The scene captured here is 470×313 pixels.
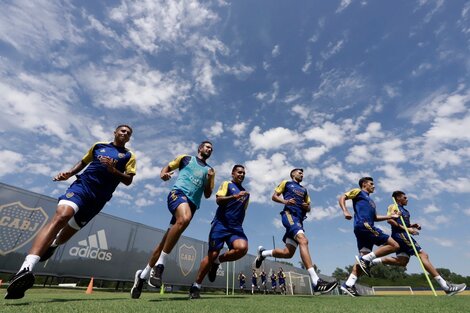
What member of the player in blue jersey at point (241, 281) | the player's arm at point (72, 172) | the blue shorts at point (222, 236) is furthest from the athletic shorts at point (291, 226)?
the player in blue jersey at point (241, 281)

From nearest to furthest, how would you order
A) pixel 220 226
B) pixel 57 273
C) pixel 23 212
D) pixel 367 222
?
pixel 220 226, pixel 367 222, pixel 23 212, pixel 57 273

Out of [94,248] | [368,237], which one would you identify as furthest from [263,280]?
[368,237]

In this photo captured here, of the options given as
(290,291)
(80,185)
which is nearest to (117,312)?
(80,185)

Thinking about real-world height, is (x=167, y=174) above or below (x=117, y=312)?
above

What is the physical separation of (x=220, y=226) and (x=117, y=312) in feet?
10.5

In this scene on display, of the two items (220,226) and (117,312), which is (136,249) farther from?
(117,312)

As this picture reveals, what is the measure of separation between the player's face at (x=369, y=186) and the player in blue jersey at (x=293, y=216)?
1.96 meters

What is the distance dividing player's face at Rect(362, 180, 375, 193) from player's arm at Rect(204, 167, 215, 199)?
4596mm

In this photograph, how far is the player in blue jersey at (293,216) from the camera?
548cm

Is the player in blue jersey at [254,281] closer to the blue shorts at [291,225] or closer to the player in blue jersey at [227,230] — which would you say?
the blue shorts at [291,225]

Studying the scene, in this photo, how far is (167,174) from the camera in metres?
4.55

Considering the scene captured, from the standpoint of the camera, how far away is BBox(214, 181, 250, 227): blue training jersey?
5305 millimetres

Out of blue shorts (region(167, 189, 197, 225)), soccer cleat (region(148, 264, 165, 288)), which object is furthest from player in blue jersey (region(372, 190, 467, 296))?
soccer cleat (region(148, 264, 165, 288))

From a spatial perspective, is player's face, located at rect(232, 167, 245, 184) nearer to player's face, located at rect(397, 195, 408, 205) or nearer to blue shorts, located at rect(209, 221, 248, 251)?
blue shorts, located at rect(209, 221, 248, 251)
